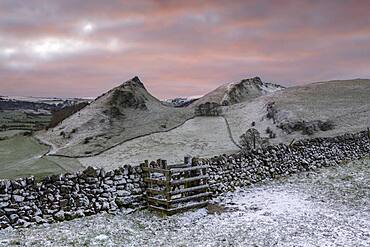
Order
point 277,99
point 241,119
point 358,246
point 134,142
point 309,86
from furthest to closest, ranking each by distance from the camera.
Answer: point 309,86, point 277,99, point 241,119, point 134,142, point 358,246

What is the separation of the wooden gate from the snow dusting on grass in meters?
0.51

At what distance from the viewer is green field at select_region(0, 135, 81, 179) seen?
25.2 metres

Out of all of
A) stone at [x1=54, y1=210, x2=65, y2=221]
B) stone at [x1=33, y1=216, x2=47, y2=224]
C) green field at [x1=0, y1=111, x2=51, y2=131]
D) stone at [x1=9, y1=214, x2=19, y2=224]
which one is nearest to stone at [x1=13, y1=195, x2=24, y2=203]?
stone at [x1=9, y1=214, x2=19, y2=224]

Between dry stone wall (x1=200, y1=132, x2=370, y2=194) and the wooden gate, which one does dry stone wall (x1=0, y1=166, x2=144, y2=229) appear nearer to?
the wooden gate

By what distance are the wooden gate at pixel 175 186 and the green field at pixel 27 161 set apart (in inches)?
374

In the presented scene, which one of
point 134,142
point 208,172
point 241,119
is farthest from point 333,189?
point 241,119

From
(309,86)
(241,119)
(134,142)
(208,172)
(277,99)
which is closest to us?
(208,172)

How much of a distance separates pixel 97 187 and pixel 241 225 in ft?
17.5

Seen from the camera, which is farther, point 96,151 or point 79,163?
point 96,151

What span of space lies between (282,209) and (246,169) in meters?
5.12

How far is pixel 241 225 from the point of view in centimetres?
1281

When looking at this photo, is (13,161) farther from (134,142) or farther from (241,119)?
(241,119)

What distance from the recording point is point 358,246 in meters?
10.5

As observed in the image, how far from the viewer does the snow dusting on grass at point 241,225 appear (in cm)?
1113
